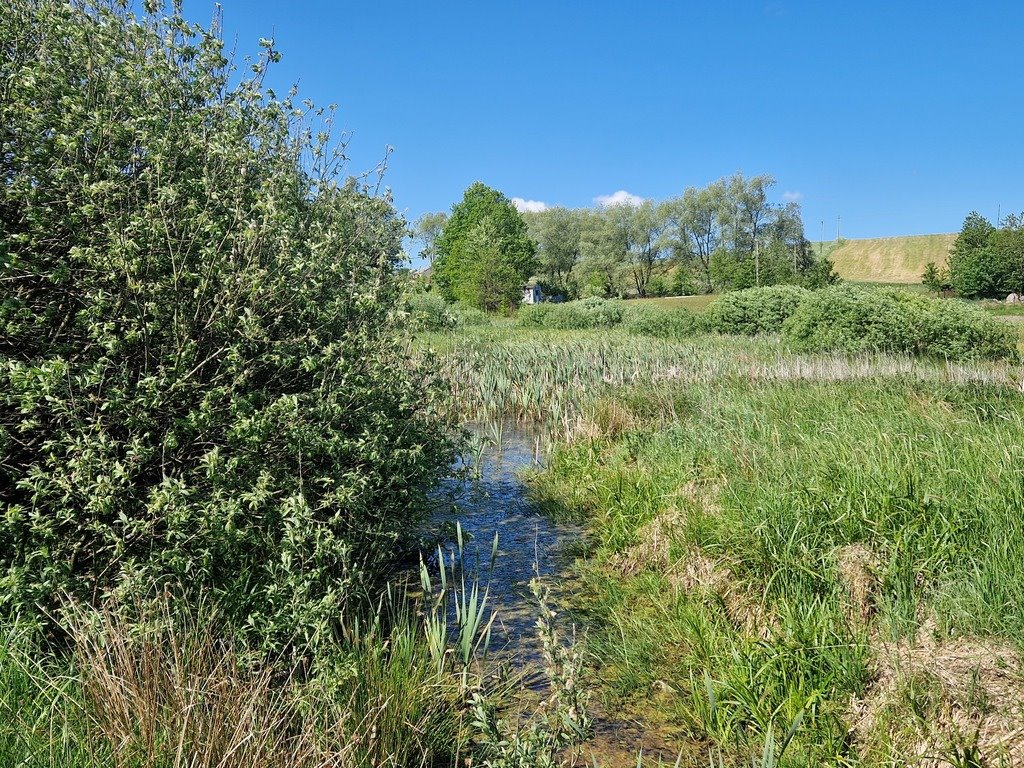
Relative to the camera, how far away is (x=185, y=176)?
3979mm

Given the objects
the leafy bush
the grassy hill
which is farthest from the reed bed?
the grassy hill

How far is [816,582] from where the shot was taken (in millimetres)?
4219

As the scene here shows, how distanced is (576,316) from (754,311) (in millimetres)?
11274

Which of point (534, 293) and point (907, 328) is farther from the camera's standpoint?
point (534, 293)

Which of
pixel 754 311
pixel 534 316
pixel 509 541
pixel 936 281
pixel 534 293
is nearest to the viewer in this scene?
pixel 509 541

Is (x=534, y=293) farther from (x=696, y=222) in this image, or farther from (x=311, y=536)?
(x=311, y=536)

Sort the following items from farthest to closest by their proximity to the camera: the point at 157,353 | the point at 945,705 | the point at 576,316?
the point at 576,316
the point at 157,353
the point at 945,705

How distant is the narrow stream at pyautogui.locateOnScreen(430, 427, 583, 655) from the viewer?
4977 millimetres

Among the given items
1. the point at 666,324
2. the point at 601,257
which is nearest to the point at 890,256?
the point at 601,257

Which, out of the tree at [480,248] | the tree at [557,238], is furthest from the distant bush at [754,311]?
the tree at [557,238]

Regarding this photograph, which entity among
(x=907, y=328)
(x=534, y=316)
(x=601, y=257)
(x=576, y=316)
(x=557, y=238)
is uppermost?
(x=557, y=238)

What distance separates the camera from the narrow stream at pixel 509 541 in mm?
4977

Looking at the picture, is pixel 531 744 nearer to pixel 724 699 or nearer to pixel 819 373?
pixel 724 699

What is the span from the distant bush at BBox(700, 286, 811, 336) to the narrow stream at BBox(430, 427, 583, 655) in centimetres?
1813
